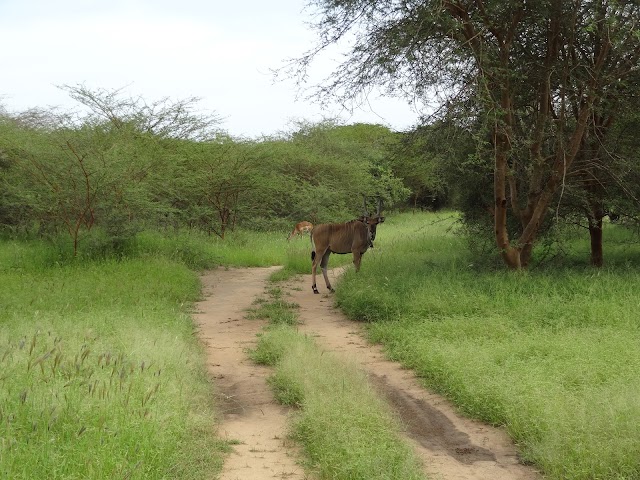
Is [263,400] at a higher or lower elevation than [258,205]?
lower

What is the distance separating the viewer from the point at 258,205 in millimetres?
23766

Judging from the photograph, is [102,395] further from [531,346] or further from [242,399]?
[531,346]

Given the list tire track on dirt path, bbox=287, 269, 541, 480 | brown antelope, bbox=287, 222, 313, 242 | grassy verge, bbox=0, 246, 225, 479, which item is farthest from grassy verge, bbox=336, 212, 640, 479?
brown antelope, bbox=287, 222, 313, 242

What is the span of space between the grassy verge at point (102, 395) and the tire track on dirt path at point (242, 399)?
0.18 metres

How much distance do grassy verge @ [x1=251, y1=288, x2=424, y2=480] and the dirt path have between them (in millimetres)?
163

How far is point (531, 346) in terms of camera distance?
23.8ft

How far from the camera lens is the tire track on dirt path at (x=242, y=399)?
15.4 ft

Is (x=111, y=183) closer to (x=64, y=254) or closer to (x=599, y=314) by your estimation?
(x=64, y=254)

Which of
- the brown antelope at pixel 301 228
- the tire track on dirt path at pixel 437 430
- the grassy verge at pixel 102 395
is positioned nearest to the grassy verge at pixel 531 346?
the tire track on dirt path at pixel 437 430

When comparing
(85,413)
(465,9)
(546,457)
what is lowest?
(546,457)

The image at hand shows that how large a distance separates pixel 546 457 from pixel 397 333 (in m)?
3.87

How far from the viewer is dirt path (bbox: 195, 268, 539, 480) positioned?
4727 millimetres

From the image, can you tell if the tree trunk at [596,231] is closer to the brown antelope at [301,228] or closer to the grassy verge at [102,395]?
the grassy verge at [102,395]

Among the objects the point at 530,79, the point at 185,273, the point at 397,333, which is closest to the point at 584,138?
the point at 530,79
